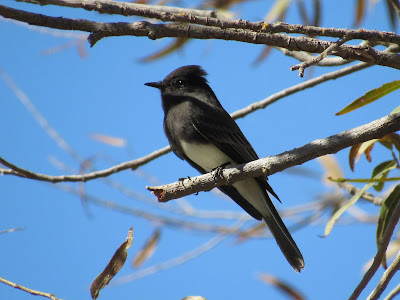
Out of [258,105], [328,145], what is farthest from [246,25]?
[258,105]

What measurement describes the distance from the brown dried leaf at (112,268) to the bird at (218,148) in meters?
1.66

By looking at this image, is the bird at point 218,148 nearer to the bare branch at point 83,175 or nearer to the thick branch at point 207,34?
the bare branch at point 83,175

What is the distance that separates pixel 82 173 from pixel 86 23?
1.89 metres

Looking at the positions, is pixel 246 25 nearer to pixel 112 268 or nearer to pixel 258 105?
pixel 112 268

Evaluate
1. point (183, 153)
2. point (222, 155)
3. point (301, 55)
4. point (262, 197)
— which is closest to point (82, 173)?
point (183, 153)

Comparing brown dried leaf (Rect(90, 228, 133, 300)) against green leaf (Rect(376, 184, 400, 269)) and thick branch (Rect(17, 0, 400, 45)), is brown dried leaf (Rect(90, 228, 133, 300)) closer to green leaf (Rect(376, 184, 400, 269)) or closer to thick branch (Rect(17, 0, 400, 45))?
thick branch (Rect(17, 0, 400, 45))

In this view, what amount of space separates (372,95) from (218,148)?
4.80ft

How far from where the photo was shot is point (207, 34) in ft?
8.00

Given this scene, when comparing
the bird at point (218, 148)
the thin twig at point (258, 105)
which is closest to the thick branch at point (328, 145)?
the thin twig at point (258, 105)

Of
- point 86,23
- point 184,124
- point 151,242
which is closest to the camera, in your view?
point 86,23

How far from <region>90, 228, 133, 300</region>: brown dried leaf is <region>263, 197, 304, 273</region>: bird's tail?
1891 millimetres

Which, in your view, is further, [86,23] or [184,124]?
[184,124]

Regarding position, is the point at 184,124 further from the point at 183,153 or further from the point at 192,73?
the point at 192,73

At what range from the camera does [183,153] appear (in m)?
4.38
